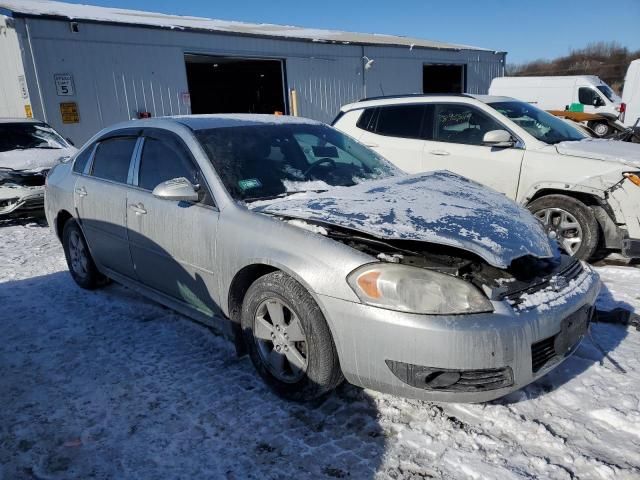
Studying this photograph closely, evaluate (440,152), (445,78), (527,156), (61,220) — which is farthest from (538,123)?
(445,78)

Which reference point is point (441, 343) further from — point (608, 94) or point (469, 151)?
point (608, 94)

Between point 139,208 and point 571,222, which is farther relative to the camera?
point 571,222

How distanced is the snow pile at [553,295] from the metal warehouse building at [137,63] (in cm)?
1097

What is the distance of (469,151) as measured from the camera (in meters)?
5.55

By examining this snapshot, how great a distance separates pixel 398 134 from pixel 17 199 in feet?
18.3

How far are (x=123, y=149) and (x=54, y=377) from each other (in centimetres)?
182

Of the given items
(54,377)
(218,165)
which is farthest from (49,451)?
(218,165)

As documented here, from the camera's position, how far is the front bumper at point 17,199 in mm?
7281

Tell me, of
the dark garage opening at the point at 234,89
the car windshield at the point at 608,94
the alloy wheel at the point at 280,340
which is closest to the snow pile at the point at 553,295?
the alloy wheel at the point at 280,340

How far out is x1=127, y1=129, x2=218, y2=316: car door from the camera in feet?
10.3

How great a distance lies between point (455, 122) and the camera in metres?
5.82

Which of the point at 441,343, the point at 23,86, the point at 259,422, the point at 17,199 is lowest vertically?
the point at 259,422

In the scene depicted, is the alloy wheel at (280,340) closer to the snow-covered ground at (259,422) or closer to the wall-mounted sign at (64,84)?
the snow-covered ground at (259,422)

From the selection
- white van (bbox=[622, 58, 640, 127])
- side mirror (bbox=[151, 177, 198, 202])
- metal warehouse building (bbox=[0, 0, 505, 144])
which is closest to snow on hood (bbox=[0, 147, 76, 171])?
metal warehouse building (bbox=[0, 0, 505, 144])
